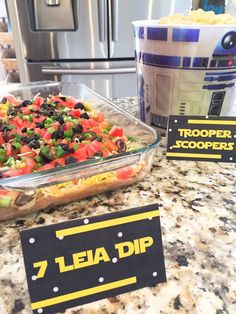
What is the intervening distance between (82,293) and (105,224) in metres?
0.08

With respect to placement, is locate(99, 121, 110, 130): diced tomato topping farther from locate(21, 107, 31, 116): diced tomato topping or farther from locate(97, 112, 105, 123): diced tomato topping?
locate(21, 107, 31, 116): diced tomato topping

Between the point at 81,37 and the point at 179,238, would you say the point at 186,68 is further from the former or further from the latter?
the point at 81,37

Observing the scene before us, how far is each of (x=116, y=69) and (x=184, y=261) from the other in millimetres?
1518

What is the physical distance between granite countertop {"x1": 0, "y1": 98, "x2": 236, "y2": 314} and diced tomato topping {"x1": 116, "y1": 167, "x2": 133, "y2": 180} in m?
0.03

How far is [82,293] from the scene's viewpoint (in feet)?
1.16

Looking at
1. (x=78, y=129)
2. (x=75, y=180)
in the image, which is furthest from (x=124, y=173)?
(x=78, y=129)

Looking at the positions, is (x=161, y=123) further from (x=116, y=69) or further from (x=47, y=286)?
(x=116, y=69)

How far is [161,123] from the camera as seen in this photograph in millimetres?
746

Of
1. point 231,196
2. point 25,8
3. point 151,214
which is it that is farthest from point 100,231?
point 25,8

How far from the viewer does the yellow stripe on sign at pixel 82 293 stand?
0.34 metres

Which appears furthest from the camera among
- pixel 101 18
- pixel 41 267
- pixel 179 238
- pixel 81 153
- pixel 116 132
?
pixel 101 18

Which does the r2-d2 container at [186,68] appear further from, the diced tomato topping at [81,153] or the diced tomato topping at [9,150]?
the diced tomato topping at [9,150]

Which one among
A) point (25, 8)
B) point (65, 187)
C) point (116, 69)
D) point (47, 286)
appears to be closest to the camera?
point (47, 286)

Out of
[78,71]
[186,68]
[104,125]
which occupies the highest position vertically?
[186,68]
